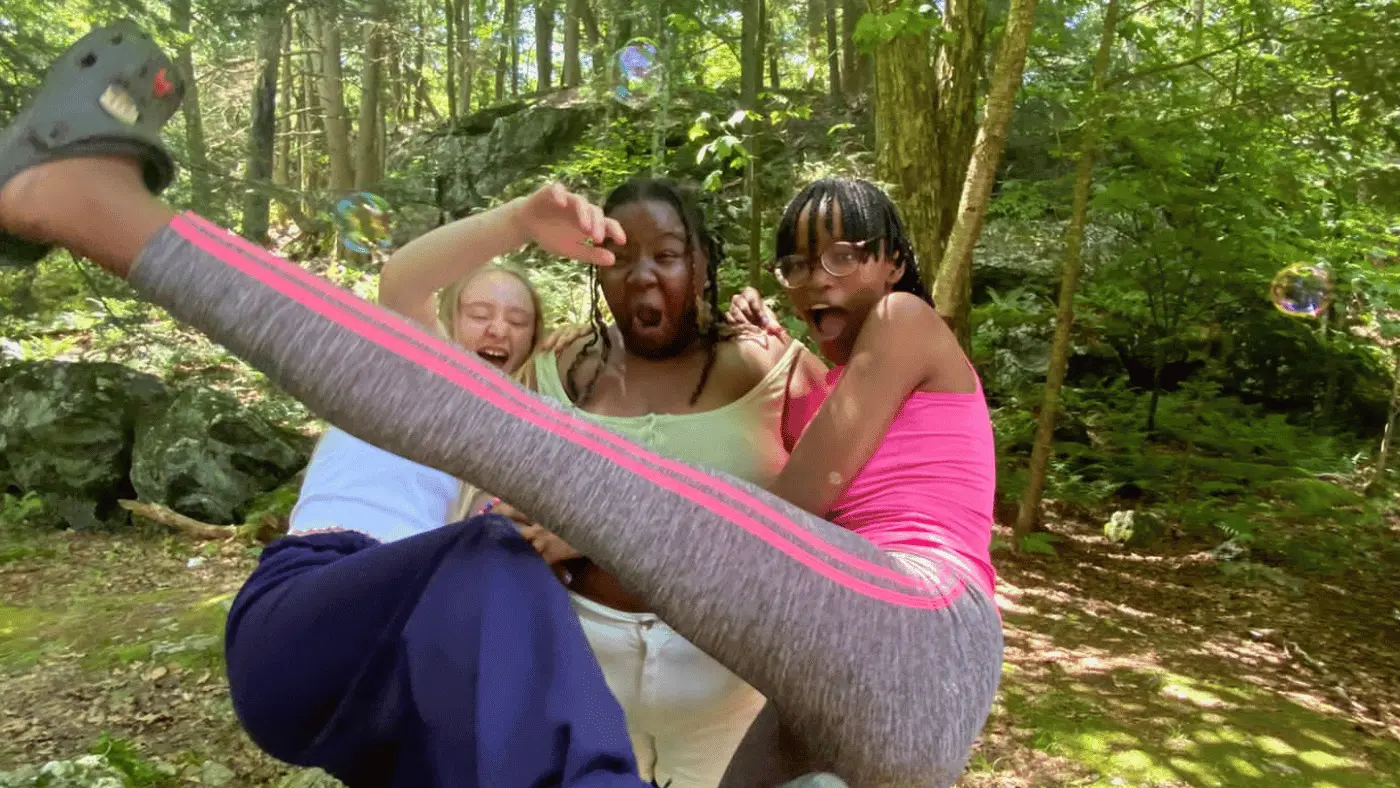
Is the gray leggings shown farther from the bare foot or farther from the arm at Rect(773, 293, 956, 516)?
the arm at Rect(773, 293, 956, 516)

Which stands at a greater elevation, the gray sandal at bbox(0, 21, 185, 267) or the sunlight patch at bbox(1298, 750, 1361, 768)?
the gray sandal at bbox(0, 21, 185, 267)

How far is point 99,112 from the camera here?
3.56ft

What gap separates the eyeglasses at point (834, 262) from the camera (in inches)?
64.4

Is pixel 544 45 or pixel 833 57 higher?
pixel 544 45

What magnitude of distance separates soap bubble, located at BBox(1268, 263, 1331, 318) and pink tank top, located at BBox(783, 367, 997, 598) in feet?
14.3

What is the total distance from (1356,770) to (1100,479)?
3808 mm

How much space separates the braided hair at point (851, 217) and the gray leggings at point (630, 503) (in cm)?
71

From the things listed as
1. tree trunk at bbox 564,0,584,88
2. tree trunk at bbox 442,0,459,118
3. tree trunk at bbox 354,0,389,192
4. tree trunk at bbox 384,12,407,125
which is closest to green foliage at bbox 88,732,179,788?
tree trunk at bbox 354,0,389,192

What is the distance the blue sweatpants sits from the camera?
958 mm

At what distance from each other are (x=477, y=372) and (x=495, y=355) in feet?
2.91

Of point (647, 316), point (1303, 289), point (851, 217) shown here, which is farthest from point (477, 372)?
point (1303, 289)

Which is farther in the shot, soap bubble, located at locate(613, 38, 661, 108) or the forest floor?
soap bubble, located at locate(613, 38, 661, 108)

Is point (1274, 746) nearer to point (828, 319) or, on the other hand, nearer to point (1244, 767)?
point (1244, 767)

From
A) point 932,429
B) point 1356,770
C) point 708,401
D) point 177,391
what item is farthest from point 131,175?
point 177,391
